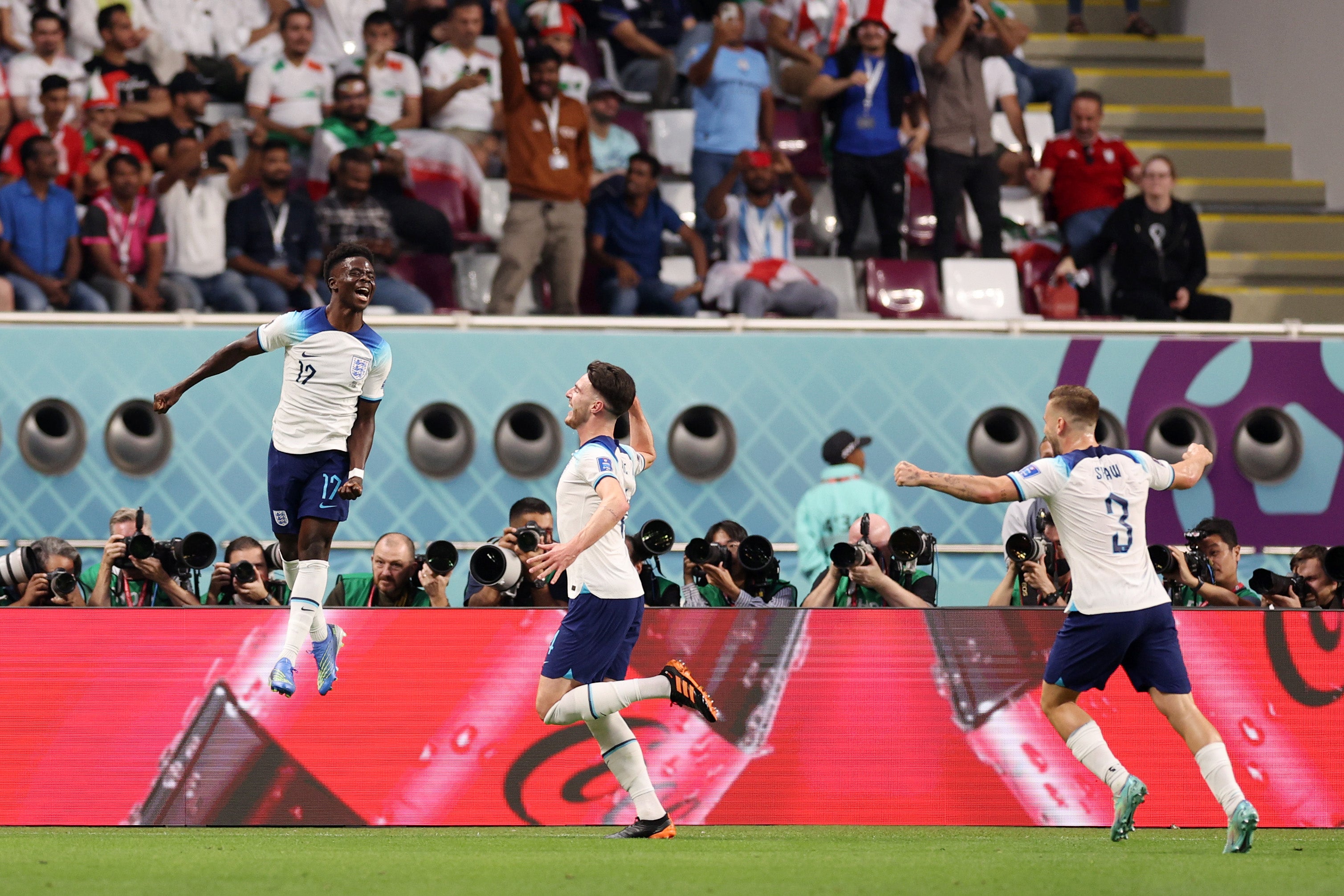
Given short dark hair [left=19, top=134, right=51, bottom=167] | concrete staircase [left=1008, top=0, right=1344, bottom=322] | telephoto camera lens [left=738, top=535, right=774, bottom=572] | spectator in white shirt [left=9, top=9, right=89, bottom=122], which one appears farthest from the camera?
concrete staircase [left=1008, top=0, right=1344, bottom=322]

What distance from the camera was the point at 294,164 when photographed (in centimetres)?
1347

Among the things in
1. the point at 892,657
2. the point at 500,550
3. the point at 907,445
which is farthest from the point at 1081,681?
the point at 907,445

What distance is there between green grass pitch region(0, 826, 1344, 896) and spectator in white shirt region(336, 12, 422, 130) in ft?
23.6

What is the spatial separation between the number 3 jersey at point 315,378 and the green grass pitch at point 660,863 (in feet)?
5.92

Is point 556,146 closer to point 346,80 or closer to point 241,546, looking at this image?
point 346,80

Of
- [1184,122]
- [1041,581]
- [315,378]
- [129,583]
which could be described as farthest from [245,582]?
[1184,122]

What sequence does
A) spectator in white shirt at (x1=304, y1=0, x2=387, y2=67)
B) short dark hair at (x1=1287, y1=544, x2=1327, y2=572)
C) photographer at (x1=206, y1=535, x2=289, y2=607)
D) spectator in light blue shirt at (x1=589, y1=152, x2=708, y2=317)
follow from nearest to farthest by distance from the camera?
photographer at (x1=206, y1=535, x2=289, y2=607) → short dark hair at (x1=1287, y1=544, x2=1327, y2=572) → spectator in light blue shirt at (x1=589, y1=152, x2=708, y2=317) → spectator in white shirt at (x1=304, y1=0, x2=387, y2=67)

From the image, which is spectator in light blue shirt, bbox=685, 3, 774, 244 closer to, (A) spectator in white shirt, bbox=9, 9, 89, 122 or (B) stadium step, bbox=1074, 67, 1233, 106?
(B) stadium step, bbox=1074, 67, 1233, 106

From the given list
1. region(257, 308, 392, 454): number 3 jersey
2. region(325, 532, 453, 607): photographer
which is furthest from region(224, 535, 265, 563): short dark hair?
region(257, 308, 392, 454): number 3 jersey

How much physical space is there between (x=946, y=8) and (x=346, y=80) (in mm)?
5048

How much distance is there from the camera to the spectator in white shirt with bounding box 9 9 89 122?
Result: 13.4 m

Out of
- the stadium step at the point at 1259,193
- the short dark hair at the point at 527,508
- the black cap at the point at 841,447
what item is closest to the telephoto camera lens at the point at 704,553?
the short dark hair at the point at 527,508

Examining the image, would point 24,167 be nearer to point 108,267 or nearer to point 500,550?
point 108,267

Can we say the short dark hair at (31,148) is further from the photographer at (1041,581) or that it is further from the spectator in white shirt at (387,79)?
the photographer at (1041,581)
